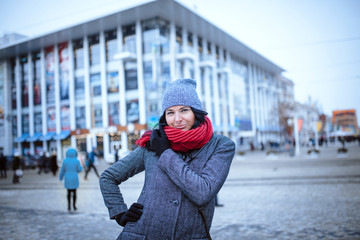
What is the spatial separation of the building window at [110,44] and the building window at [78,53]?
4396mm

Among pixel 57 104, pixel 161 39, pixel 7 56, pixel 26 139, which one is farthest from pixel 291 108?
pixel 7 56

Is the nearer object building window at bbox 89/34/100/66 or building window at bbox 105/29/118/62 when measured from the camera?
building window at bbox 105/29/118/62

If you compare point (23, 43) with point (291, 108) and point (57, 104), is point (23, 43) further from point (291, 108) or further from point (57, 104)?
point (291, 108)

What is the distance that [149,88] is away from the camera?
3647 centimetres

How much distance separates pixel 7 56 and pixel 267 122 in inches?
2048

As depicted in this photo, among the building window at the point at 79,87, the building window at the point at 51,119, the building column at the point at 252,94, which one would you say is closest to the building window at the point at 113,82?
the building window at the point at 79,87

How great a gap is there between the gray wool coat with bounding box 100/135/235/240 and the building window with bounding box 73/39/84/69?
4292 cm

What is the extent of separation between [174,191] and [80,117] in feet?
139

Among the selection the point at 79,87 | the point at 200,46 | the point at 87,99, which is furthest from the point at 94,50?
the point at 200,46

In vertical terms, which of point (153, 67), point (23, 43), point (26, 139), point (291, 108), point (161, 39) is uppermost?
point (23, 43)

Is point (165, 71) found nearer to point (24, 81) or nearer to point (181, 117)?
point (24, 81)

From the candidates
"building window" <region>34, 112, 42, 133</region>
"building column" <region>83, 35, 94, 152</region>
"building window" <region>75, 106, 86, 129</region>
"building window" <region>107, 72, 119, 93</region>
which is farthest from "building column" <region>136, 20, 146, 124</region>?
"building window" <region>34, 112, 42, 133</region>

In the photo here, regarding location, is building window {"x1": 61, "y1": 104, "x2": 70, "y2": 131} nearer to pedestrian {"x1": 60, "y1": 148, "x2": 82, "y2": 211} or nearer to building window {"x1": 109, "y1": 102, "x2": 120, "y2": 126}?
building window {"x1": 109, "y1": 102, "x2": 120, "y2": 126}

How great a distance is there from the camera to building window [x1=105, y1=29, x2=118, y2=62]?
39500mm
